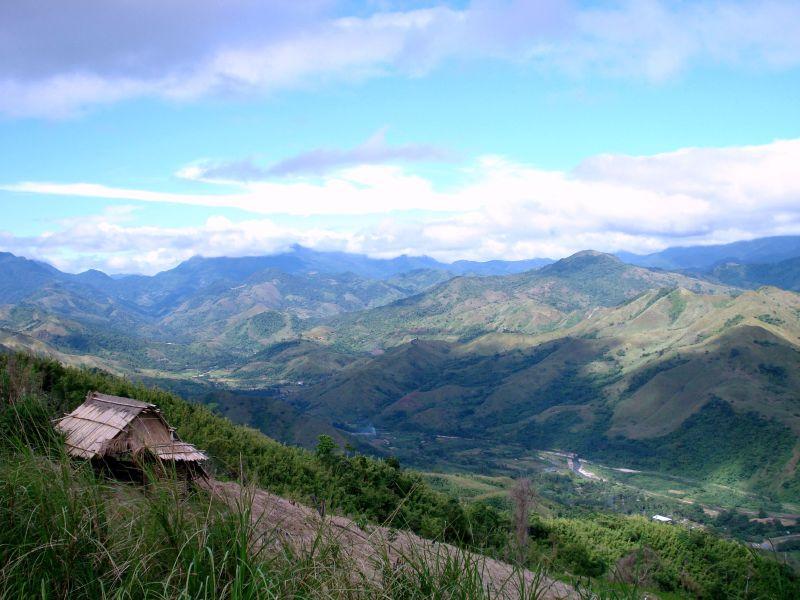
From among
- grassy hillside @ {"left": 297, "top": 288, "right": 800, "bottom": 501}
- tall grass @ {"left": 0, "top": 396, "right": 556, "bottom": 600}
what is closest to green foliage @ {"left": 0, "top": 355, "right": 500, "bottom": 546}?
tall grass @ {"left": 0, "top": 396, "right": 556, "bottom": 600}

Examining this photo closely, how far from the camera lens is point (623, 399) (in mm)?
177500

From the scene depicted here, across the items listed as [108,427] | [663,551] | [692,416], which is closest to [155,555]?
[108,427]

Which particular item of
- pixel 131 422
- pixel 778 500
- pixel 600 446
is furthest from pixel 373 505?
pixel 600 446

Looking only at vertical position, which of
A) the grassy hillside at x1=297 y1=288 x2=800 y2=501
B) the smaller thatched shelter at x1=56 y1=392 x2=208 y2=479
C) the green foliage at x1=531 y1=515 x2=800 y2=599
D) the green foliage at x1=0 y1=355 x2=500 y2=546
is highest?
the smaller thatched shelter at x1=56 y1=392 x2=208 y2=479

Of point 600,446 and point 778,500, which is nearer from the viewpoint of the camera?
point 778,500

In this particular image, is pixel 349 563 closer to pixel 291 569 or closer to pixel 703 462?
pixel 291 569

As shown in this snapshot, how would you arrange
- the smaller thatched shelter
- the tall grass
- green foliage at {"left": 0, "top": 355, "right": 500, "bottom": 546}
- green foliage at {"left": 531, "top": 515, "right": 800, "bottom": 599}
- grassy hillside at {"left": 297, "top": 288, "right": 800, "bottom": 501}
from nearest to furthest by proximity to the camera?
the tall grass → the smaller thatched shelter → green foliage at {"left": 0, "top": 355, "right": 500, "bottom": 546} → green foliage at {"left": 531, "top": 515, "right": 800, "bottom": 599} → grassy hillside at {"left": 297, "top": 288, "right": 800, "bottom": 501}

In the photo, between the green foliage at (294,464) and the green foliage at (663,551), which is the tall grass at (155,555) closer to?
the green foliage at (294,464)

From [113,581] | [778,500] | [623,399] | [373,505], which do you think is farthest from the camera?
[623,399]

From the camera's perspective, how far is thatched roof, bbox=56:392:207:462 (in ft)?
39.7

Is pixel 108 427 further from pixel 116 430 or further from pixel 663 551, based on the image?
pixel 663 551

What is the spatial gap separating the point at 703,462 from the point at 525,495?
121 m

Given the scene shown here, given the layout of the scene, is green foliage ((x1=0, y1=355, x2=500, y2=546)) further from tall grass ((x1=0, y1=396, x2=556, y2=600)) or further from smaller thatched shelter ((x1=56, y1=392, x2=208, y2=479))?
tall grass ((x1=0, y1=396, x2=556, y2=600))

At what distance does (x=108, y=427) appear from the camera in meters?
13.2
